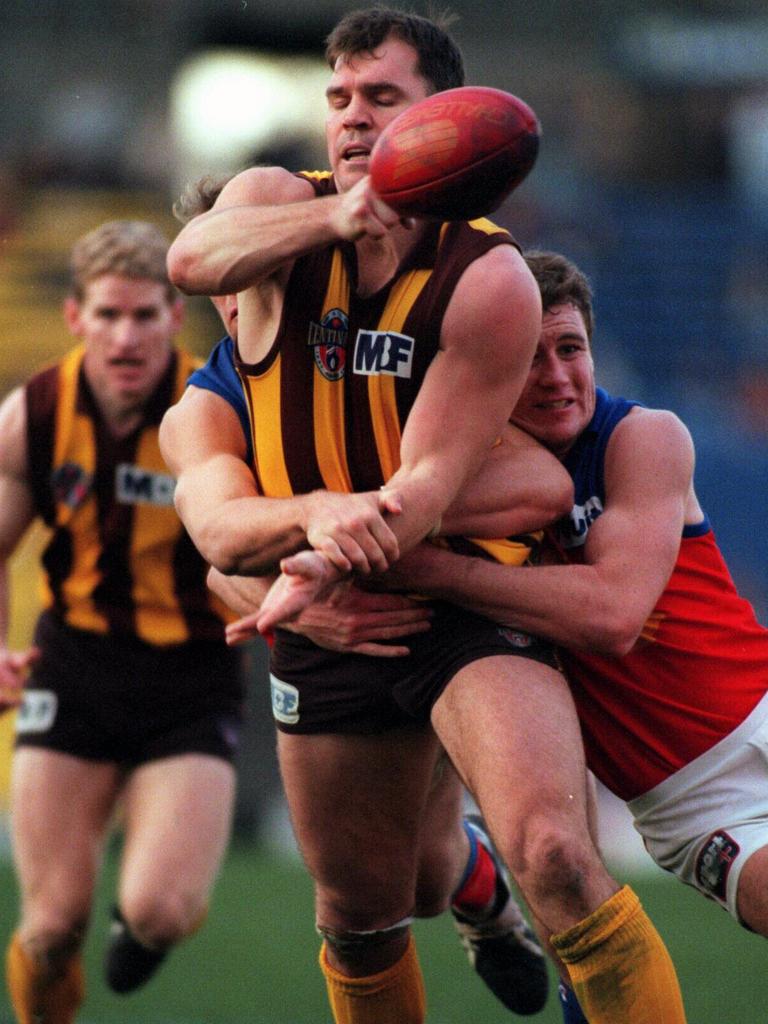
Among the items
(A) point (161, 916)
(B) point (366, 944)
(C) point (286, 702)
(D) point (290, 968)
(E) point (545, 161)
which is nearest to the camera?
(C) point (286, 702)

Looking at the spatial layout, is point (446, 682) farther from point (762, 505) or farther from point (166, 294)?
point (762, 505)

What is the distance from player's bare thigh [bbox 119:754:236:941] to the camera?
227 inches

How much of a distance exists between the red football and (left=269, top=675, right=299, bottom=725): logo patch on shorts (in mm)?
1305

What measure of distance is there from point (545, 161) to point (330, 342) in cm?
1292

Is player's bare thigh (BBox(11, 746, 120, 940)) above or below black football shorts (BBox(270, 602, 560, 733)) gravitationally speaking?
below

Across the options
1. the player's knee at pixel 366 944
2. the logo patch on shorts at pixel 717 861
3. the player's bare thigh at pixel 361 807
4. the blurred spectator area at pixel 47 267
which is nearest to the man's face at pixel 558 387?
the player's bare thigh at pixel 361 807

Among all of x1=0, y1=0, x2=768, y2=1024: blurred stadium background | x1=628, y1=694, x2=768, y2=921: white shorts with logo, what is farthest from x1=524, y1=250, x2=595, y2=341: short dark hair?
x1=0, y1=0, x2=768, y2=1024: blurred stadium background

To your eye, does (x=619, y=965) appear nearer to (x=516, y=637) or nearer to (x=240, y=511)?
(x=516, y=637)

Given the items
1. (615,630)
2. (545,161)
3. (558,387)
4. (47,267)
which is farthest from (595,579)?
(545,161)

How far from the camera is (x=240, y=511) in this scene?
3.93 meters

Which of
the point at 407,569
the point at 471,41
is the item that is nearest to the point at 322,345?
the point at 407,569

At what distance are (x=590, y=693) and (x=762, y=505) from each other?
393 inches

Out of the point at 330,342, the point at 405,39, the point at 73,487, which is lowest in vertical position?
the point at 73,487

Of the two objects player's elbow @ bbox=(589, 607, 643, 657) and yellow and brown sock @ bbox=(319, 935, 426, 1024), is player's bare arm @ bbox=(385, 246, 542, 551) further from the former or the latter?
yellow and brown sock @ bbox=(319, 935, 426, 1024)
